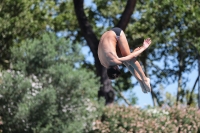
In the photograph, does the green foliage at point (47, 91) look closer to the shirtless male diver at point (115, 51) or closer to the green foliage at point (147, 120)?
the green foliage at point (147, 120)

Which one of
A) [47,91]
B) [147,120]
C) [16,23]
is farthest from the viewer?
[16,23]

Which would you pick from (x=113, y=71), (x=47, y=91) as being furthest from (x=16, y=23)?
(x=113, y=71)

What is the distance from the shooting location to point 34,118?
14945mm

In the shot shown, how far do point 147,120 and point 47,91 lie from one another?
9.60 ft

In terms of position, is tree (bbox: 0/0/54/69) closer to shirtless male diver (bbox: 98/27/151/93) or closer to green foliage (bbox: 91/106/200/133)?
green foliage (bbox: 91/106/200/133)

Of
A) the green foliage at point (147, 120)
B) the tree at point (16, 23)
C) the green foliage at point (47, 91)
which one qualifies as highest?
the tree at point (16, 23)

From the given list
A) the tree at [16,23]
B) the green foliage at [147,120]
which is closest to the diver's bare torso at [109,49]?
the green foliage at [147,120]

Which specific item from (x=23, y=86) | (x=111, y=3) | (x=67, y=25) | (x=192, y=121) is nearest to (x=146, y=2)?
(x=111, y=3)

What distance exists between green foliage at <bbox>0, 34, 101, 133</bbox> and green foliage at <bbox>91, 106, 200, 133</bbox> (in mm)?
490

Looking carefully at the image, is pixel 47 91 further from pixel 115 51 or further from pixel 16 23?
pixel 115 51

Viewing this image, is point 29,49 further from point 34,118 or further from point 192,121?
point 192,121

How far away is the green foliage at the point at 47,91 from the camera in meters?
14.9

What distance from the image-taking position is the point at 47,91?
14.7 m

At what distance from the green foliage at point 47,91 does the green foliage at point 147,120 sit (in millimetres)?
490
